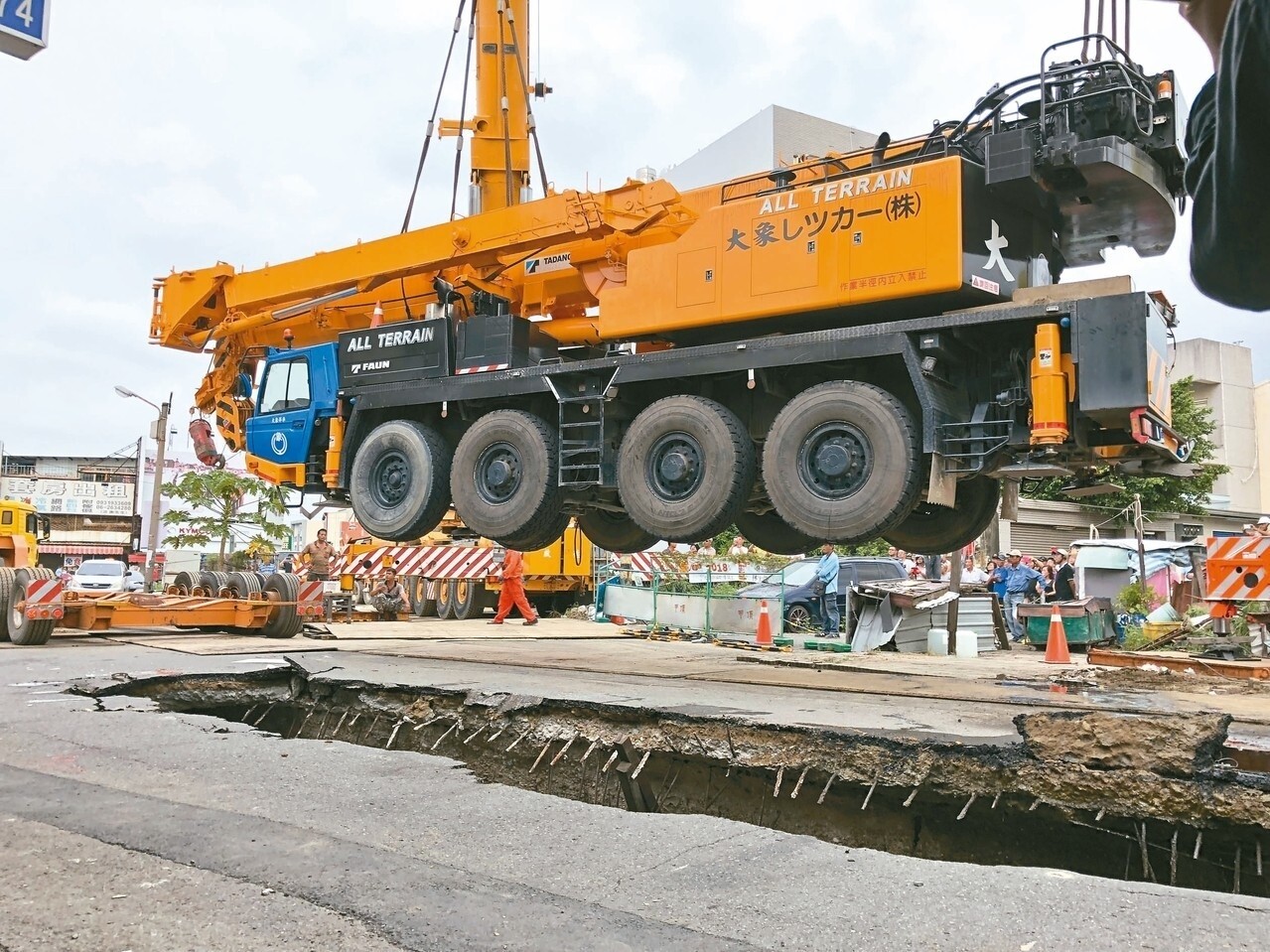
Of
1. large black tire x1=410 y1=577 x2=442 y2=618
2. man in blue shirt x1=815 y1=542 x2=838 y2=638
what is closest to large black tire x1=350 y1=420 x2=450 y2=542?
man in blue shirt x1=815 y1=542 x2=838 y2=638

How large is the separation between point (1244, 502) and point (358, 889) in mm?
44228

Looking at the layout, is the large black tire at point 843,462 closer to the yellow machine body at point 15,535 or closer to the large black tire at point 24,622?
the large black tire at point 24,622

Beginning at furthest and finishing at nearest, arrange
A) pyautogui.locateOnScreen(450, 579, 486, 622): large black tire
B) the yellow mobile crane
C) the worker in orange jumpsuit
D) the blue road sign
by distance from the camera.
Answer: pyautogui.locateOnScreen(450, 579, 486, 622): large black tire, the worker in orange jumpsuit, the yellow mobile crane, the blue road sign

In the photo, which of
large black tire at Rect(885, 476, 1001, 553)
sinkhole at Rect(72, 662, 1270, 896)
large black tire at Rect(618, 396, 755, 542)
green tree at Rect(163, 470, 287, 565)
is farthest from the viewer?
green tree at Rect(163, 470, 287, 565)

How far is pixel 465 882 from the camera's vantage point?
3156 millimetres

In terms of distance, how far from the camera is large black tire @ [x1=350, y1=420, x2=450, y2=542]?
9.65 meters

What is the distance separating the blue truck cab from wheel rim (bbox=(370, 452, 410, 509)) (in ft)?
2.78

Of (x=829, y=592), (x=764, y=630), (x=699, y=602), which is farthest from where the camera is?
(x=829, y=592)

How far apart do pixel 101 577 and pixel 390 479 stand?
76.4ft

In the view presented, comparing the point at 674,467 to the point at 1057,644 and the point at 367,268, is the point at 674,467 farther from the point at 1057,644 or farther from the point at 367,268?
the point at 1057,644

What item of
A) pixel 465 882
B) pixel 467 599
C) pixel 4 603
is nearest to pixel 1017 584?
pixel 467 599

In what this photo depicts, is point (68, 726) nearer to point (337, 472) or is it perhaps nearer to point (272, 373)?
point (337, 472)

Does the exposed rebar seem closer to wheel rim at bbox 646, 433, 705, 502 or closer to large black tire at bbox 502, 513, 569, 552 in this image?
wheel rim at bbox 646, 433, 705, 502

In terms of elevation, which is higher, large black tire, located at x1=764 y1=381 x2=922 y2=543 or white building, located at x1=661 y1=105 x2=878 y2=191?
white building, located at x1=661 y1=105 x2=878 y2=191
